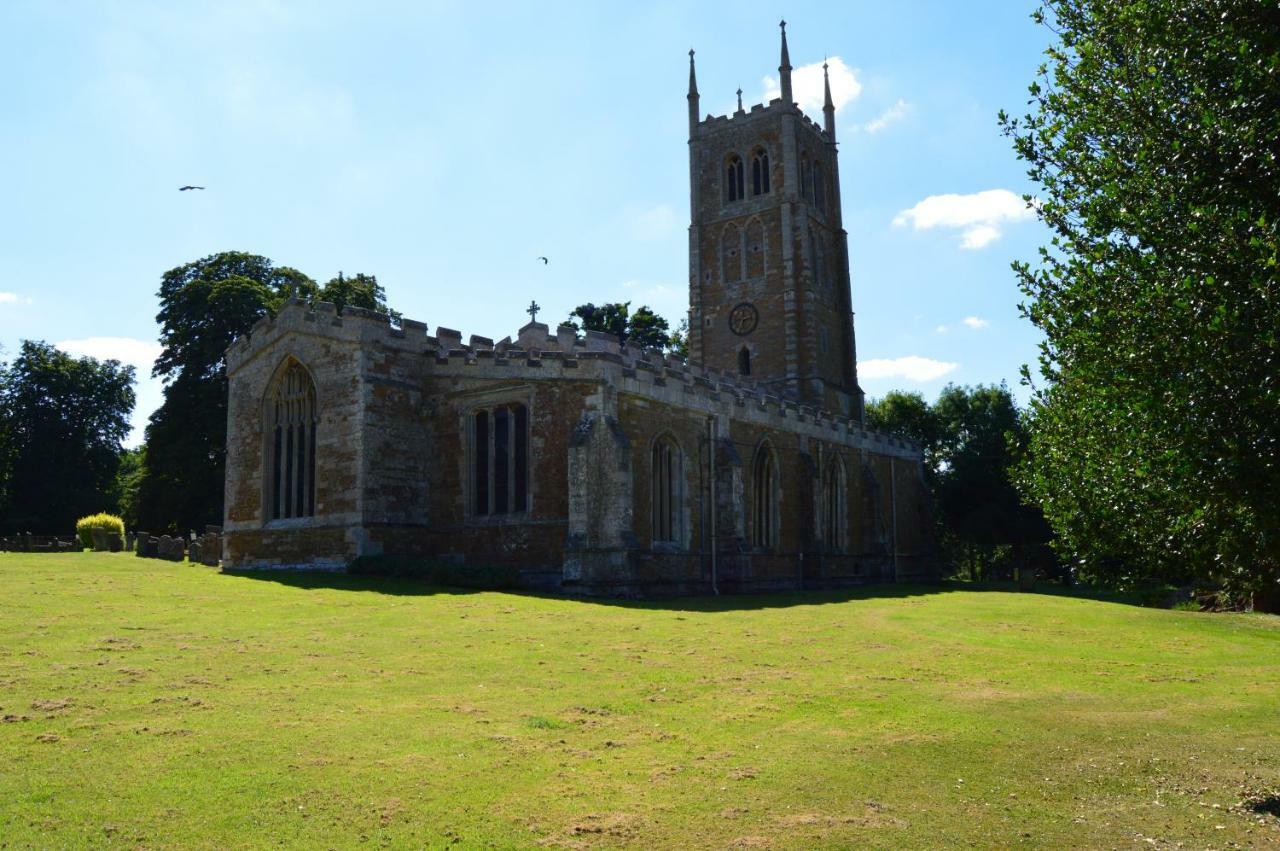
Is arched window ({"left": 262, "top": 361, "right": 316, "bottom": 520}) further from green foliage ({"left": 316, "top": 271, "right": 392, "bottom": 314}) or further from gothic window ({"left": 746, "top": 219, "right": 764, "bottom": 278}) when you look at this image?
gothic window ({"left": 746, "top": 219, "right": 764, "bottom": 278})

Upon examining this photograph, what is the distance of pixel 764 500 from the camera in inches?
1373

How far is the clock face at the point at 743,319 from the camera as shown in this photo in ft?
170

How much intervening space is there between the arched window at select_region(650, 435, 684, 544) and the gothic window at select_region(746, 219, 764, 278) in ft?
82.0

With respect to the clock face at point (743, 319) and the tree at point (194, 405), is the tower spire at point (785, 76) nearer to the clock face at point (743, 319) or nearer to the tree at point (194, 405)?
the clock face at point (743, 319)

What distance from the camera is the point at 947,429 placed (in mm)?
58406

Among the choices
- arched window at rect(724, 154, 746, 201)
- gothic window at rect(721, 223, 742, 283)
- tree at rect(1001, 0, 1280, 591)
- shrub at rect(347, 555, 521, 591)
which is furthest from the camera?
arched window at rect(724, 154, 746, 201)

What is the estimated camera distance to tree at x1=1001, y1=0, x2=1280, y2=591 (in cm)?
888

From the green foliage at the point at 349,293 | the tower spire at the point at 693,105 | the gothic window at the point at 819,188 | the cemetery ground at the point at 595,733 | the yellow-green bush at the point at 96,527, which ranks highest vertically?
the tower spire at the point at 693,105

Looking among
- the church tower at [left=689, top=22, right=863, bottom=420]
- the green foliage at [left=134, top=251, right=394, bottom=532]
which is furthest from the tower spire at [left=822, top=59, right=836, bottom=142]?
the green foliage at [left=134, top=251, right=394, bottom=532]

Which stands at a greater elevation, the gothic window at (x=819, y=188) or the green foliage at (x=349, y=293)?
the gothic window at (x=819, y=188)

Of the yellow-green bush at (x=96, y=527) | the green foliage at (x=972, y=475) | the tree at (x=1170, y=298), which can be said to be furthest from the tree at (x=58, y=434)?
the tree at (x=1170, y=298)

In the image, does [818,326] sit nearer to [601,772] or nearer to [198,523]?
[198,523]

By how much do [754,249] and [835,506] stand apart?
18.4 metres

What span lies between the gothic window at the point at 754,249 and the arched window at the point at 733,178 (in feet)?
7.41
